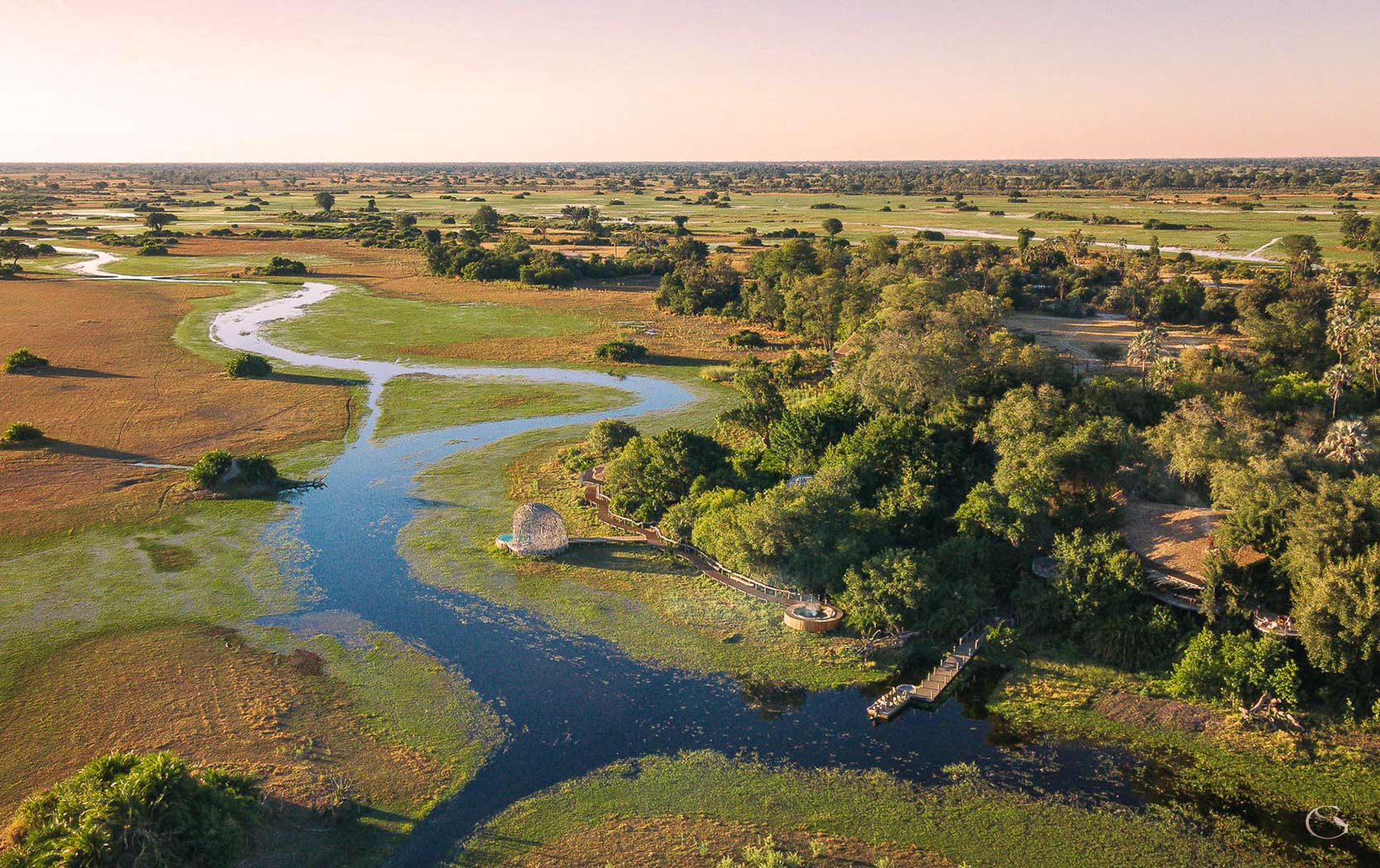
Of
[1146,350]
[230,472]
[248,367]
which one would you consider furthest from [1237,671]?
[248,367]

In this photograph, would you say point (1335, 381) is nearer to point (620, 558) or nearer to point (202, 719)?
point (620, 558)

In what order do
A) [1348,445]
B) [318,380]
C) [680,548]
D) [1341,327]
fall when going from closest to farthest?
[1348,445], [680,548], [1341,327], [318,380]

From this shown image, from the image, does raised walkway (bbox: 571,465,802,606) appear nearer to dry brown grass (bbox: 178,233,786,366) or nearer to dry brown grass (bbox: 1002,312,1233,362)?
dry brown grass (bbox: 1002,312,1233,362)

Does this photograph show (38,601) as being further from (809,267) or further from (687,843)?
(809,267)

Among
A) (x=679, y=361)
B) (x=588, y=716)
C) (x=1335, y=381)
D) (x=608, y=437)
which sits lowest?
(x=588, y=716)

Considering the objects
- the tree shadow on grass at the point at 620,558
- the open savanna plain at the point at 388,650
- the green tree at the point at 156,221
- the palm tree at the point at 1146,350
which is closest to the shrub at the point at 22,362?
the open savanna plain at the point at 388,650

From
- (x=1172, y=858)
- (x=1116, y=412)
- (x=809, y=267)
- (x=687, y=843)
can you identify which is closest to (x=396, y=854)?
(x=687, y=843)

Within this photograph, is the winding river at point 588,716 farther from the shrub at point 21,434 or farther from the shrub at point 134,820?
the shrub at point 21,434
